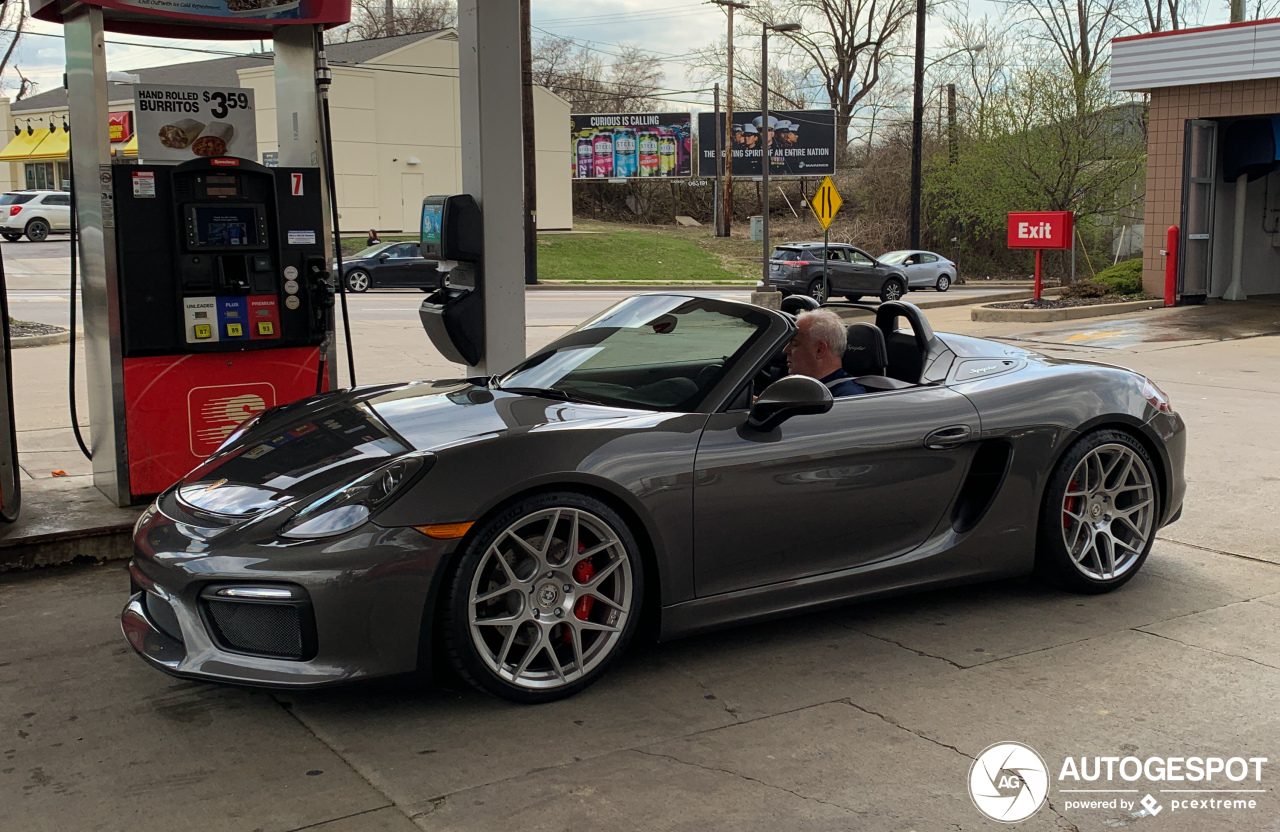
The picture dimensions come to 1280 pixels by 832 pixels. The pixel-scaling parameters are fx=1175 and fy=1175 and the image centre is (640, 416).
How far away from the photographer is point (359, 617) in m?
3.47

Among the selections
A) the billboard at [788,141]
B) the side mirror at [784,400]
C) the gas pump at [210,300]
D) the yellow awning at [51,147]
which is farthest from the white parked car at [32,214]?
the side mirror at [784,400]

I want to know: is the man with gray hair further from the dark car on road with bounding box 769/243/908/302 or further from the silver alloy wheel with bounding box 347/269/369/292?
the silver alloy wheel with bounding box 347/269/369/292

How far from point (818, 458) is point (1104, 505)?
155 centimetres

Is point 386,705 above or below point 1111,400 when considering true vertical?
below

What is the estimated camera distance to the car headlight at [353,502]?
3.54m

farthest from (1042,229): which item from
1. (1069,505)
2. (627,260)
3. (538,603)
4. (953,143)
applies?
(627,260)

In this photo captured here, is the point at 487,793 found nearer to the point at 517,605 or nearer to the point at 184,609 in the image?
the point at 517,605

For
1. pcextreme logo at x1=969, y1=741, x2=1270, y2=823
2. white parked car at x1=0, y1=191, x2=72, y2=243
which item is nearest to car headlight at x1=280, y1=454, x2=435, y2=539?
pcextreme logo at x1=969, y1=741, x2=1270, y2=823

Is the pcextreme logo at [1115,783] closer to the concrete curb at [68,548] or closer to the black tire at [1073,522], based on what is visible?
the black tire at [1073,522]

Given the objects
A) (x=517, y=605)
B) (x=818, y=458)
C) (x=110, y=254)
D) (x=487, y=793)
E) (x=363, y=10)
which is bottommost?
(x=487, y=793)

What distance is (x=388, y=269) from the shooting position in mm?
28469

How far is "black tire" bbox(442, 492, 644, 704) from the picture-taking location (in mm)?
3607

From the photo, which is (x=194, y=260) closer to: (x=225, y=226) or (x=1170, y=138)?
(x=225, y=226)

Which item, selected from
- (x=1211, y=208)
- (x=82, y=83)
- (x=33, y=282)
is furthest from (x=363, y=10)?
(x=82, y=83)
